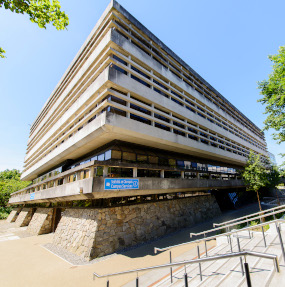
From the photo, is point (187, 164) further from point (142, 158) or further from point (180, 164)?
point (142, 158)

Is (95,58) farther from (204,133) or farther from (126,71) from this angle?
(204,133)

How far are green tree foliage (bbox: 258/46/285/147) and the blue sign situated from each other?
13429mm

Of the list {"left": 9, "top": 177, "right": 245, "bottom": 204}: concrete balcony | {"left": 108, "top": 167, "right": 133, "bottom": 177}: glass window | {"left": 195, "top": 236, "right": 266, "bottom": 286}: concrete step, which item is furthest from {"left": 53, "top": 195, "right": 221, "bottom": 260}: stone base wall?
{"left": 195, "top": 236, "right": 266, "bottom": 286}: concrete step

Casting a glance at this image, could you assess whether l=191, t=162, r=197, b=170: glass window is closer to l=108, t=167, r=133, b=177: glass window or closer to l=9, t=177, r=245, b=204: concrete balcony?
l=9, t=177, r=245, b=204: concrete balcony

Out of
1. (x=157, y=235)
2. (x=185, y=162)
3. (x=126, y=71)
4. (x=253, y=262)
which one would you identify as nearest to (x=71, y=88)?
(x=126, y=71)

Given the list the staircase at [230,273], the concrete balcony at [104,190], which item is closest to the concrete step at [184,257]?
the staircase at [230,273]

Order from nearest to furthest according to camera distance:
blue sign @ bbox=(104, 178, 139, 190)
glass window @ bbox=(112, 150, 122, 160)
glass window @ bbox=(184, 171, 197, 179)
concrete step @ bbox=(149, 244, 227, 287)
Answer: concrete step @ bbox=(149, 244, 227, 287), blue sign @ bbox=(104, 178, 139, 190), glass window @ bbox=(112, 150, 122, 160), glass window @ bbox=(184, 171, 197, 179)

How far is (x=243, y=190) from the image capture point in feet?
104

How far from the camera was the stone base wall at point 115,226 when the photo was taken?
32.7ft

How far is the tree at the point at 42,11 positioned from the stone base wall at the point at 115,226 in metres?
10.1

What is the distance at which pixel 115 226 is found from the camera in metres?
10.7

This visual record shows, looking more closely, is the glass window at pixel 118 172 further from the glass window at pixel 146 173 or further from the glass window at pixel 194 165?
the glass window at pixel 194 165

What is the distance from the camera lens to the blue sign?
9570mm

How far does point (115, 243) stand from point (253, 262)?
817cm
